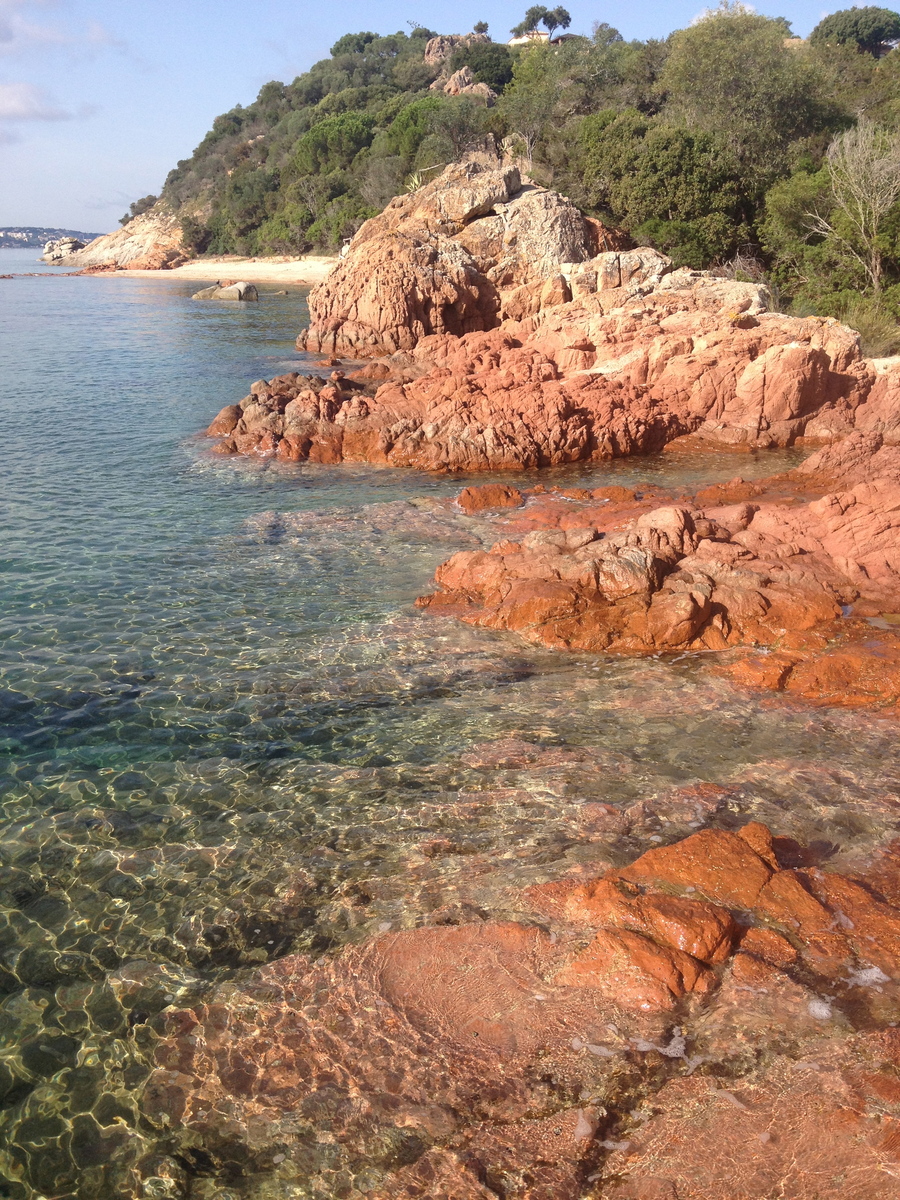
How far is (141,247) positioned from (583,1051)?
96351 mm

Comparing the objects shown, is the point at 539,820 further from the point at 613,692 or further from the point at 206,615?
the point at 206,615

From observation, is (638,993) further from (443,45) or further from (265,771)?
(443,45)

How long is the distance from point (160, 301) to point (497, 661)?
162 feet

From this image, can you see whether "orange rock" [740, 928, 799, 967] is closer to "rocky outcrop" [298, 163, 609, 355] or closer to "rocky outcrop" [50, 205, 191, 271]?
"rocky outcrop" [298, 163, 609, 355]

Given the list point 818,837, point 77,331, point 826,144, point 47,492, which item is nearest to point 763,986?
point 818,837

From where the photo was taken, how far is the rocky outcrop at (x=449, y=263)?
2809 cm

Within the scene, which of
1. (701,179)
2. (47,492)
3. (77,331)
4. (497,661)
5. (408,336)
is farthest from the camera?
(77,331)

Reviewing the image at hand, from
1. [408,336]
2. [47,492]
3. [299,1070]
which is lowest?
[299,1070]

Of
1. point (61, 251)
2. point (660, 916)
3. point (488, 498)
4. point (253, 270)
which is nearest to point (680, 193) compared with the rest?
point (488, 498)

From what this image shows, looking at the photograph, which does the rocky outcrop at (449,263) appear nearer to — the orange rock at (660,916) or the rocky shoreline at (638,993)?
the rocky shoreline at (638,993)

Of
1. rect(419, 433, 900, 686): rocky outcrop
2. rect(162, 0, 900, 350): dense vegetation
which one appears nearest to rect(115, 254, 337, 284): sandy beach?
rect(162, 0, 900, 350): dense vegetation

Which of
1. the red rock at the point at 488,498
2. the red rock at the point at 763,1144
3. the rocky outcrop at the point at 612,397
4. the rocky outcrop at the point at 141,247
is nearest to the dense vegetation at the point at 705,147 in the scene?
the rocky outcrop at the point at 612,397

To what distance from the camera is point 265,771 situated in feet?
23.0

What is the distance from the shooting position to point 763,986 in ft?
15.0
